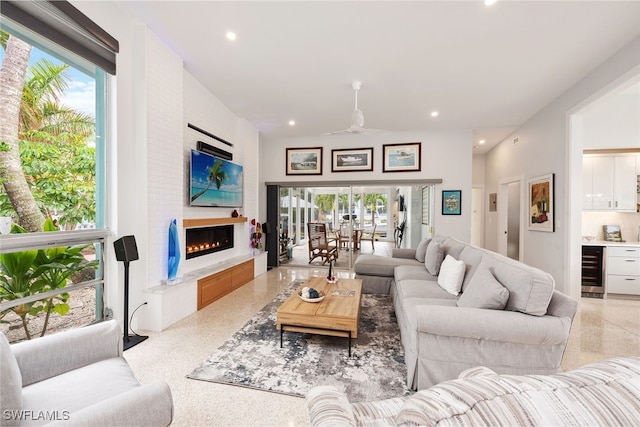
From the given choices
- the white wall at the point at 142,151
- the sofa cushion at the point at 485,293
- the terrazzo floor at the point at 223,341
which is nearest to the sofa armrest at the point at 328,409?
the terrazzo floor at the point at 223,341

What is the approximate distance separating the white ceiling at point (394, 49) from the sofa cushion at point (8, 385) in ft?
9.06

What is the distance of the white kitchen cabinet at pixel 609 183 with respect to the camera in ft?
13.5

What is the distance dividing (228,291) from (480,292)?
11.2 ft

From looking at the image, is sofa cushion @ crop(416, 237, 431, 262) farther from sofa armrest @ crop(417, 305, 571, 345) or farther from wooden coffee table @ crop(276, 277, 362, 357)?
sofa armrest @ crop(417, 305, 571, 345)

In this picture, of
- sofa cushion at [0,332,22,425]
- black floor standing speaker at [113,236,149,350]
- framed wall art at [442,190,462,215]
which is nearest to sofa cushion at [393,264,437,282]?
framed wall art at [442,190,462,215]

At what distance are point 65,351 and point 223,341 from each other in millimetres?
1365

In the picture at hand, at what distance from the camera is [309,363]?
2.18 m

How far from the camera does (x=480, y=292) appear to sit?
1979 mm

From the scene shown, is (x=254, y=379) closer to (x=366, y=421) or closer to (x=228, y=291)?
(x=366, y=421)

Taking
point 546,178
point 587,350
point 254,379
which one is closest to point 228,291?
point 254,379

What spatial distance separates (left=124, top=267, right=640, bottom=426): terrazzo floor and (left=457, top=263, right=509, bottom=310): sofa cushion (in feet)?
3.43

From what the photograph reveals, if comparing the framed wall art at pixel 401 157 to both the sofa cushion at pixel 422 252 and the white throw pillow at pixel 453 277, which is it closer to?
the sofa cushion at pixel 422 252

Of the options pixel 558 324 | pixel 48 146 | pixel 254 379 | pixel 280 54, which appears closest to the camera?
pixel 558 324

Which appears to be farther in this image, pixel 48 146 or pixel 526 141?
pixel 526 141
